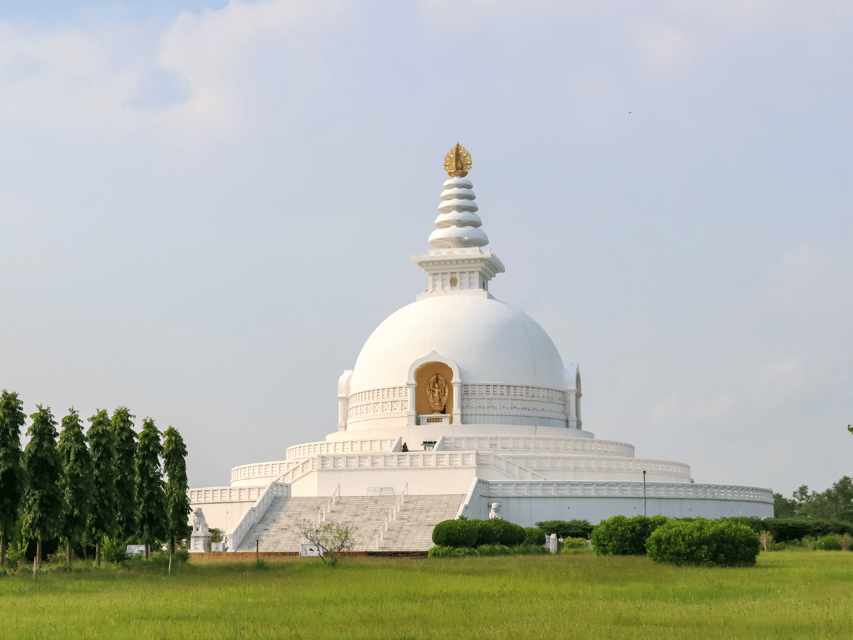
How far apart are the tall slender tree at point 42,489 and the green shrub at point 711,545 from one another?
588 inches

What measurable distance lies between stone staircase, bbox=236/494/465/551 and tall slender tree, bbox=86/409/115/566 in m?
6.49

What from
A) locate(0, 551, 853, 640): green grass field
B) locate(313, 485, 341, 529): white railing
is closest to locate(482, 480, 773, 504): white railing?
locate(313, 485, 341, 529): white railing

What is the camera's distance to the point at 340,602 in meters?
18.2

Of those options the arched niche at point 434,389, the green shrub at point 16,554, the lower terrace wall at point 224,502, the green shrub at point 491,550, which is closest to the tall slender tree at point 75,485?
the green shrub at point 16,554

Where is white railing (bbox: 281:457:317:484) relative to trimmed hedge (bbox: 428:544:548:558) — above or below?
above

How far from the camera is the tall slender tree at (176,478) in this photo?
30.3 metres

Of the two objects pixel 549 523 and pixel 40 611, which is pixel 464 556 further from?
pixel 40 611

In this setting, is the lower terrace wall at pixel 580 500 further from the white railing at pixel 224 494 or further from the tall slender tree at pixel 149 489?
the tall slender tree at pixel 149 489

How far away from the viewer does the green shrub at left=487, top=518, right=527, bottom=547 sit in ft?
104

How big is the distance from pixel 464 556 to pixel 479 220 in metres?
28.4

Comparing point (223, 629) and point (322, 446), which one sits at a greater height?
point (322, 446)

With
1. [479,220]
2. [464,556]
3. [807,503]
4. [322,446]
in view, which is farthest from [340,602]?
[807,503]

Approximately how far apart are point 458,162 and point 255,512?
25.7 m

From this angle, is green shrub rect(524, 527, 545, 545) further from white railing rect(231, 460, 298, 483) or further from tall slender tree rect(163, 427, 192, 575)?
white railing rect(231, 460, 298, 483)
